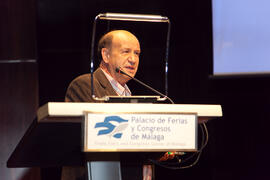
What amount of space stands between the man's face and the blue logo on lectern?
0.86 meters

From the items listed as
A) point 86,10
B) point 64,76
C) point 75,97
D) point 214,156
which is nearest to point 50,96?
point 64,76

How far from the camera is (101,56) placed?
7.02ft

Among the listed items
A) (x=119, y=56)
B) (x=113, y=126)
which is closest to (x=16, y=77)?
(x=119, y=56)

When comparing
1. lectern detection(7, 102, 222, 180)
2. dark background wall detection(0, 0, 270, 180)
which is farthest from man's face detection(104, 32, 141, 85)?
dark background wall detection(0, 0, 270, 180)

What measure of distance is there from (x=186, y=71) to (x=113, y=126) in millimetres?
2439

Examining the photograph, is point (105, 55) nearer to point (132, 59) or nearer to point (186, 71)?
point (132, 59)

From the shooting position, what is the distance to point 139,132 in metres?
1.14

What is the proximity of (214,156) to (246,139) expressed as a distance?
0.27 meters

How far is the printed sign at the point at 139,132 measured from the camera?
111cm

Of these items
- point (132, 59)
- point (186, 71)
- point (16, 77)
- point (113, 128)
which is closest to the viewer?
point (113, 128)

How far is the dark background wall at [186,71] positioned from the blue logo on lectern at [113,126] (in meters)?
2.36

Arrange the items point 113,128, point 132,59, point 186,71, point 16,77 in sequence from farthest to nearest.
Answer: point 186,71
point 16,77
point 132,59
point 113,128

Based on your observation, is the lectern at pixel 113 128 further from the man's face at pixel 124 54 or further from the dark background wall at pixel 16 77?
the dark background wall at pixel 16 77

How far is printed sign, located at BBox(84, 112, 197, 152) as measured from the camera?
3.63 feet
